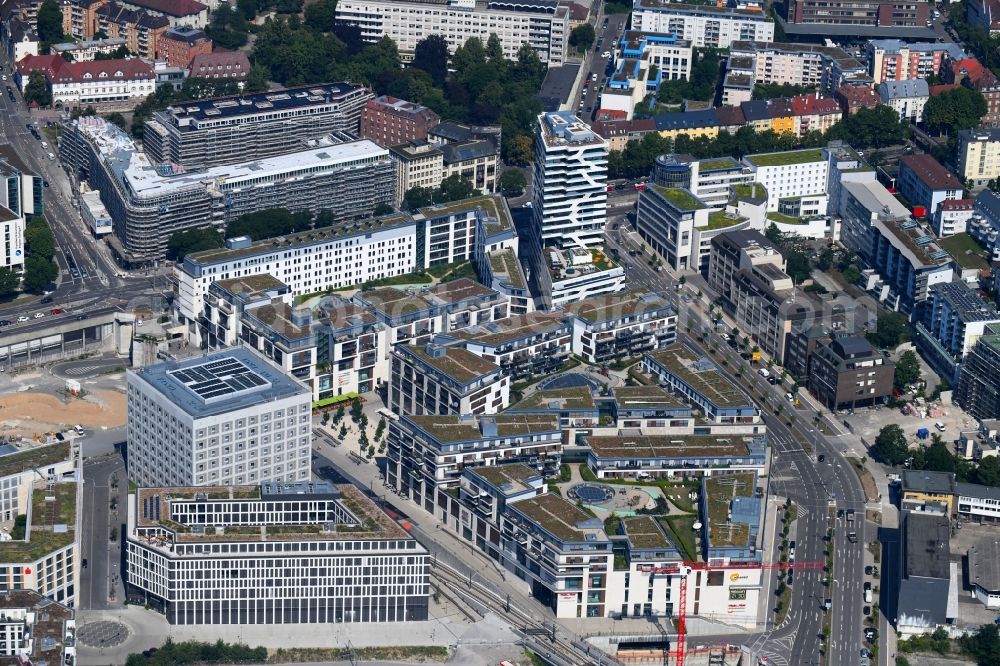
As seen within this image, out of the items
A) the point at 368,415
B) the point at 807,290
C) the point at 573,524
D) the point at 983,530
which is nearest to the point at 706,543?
the point at 573,524

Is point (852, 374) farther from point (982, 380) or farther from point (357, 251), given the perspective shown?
point (357, 251)

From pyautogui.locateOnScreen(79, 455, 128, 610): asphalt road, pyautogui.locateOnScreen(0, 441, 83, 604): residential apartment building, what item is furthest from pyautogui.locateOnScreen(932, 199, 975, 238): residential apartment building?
pyautogui.locateOnScreen(0, 441, 83, 604): residential apartment building

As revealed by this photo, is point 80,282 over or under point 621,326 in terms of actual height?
under

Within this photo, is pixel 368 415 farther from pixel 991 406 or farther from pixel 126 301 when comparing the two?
pixel 991 406

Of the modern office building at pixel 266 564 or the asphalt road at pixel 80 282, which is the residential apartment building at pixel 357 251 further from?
the modern office building at pixel 266 564

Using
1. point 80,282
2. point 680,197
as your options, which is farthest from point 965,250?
point 80,282

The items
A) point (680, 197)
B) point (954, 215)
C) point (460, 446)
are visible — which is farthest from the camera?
point (954, 215)

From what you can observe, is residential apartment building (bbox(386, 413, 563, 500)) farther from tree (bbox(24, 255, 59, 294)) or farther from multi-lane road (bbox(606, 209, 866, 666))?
tree (bbox(24, 255, 59, 294))
